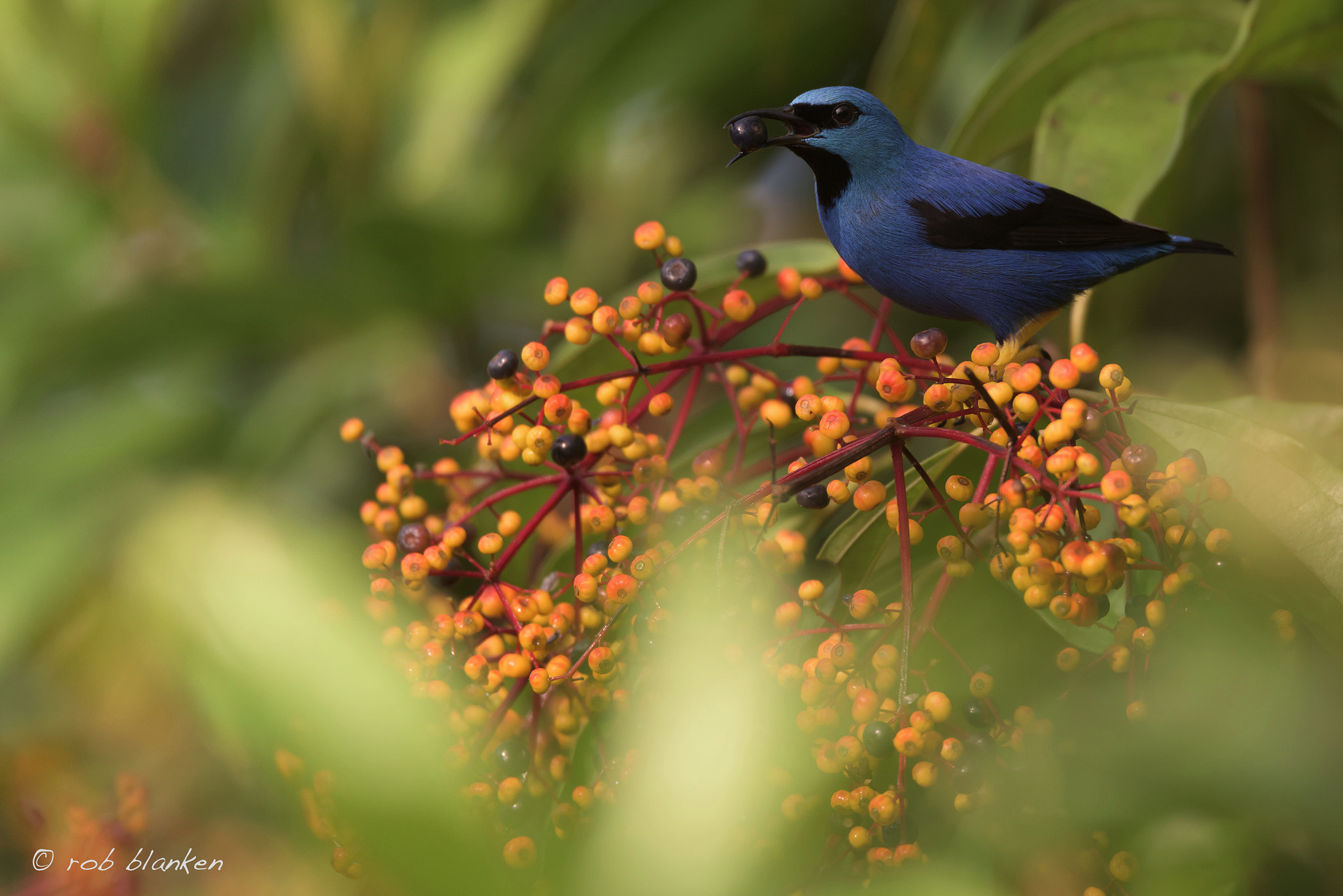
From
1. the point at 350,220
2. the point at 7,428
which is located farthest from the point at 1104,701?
the point at 7,428

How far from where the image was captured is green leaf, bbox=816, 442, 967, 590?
0.99m

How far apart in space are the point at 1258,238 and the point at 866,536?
1.04 m

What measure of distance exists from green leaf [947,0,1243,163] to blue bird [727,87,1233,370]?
358 millimetres

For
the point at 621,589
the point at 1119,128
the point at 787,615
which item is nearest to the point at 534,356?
the point at 621,589

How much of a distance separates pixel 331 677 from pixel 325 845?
1.49 ft

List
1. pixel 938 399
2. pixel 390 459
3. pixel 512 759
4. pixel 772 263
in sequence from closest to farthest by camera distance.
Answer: pixel 938 399 → pixel 512 759 → pixel 390 459 → pixel 772 263

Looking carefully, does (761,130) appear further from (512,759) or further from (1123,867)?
(1123,867)

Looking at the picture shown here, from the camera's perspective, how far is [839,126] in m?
0.93

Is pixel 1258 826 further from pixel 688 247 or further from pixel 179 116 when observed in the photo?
pixel 179 116

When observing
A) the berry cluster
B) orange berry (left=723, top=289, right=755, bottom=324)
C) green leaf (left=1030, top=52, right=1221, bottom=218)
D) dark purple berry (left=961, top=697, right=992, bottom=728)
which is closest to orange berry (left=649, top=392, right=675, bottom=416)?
the berry cluster

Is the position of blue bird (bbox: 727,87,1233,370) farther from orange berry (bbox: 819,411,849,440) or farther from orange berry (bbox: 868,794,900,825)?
orange berry (bbox: 868,794,900,825)

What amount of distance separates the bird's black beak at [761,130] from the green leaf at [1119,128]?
39cm

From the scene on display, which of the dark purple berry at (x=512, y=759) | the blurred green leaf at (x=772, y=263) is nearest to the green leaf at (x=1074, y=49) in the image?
the blurred green leaf at (x=772, y=263)

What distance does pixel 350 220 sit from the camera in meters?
2.36
